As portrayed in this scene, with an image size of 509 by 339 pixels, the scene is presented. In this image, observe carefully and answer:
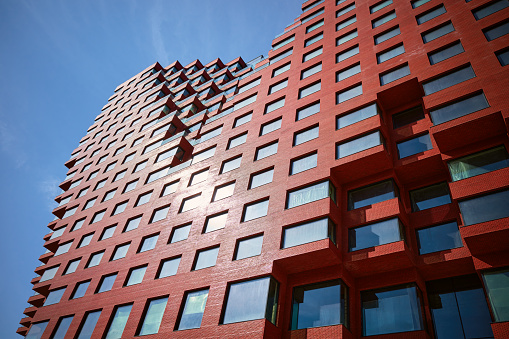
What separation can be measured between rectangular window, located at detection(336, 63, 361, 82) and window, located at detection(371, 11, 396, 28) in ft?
18.9

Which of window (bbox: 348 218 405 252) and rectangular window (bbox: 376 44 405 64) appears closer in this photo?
window (bbox: 348 218 405 252)

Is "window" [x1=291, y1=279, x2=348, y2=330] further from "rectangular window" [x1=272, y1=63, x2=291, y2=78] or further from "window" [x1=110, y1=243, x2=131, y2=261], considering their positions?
"rectangular window" [x1=272, y1=63, x2=291, y2=78]

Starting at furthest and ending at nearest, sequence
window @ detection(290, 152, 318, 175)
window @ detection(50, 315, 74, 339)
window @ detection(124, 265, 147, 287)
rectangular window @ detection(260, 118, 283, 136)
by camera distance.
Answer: rectangular window @ detection(260, 118, 283, 136) < window @ detection(50, 315, 74, 339) < window @ detection(124, 265, 147, 287) < window @ detection(290, 152, 318, 175)

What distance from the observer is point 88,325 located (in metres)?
25.1

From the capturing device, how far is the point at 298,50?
35.7 metres

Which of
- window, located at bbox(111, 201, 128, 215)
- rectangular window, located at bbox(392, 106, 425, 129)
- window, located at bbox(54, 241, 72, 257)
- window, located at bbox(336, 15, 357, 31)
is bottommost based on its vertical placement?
window, located at bbox(54, 241, 72, 257)

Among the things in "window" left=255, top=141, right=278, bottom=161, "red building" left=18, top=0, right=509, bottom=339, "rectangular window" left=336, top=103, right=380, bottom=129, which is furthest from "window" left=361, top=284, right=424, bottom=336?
"window" left=255, top=141, right=278, bottom=161

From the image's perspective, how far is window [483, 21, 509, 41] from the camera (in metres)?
21.6

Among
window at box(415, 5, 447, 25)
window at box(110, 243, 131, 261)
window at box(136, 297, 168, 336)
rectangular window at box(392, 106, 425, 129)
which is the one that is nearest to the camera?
window at box(136, 297, 168, 336)

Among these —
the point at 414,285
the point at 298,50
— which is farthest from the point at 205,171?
the point at 414,285

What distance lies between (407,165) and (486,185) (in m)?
4.55

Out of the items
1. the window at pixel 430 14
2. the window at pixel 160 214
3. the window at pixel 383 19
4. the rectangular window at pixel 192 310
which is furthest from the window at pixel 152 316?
the window at pixel 383 19

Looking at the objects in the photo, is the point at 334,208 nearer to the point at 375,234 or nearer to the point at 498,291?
the point at 375,234

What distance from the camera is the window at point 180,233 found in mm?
25800
